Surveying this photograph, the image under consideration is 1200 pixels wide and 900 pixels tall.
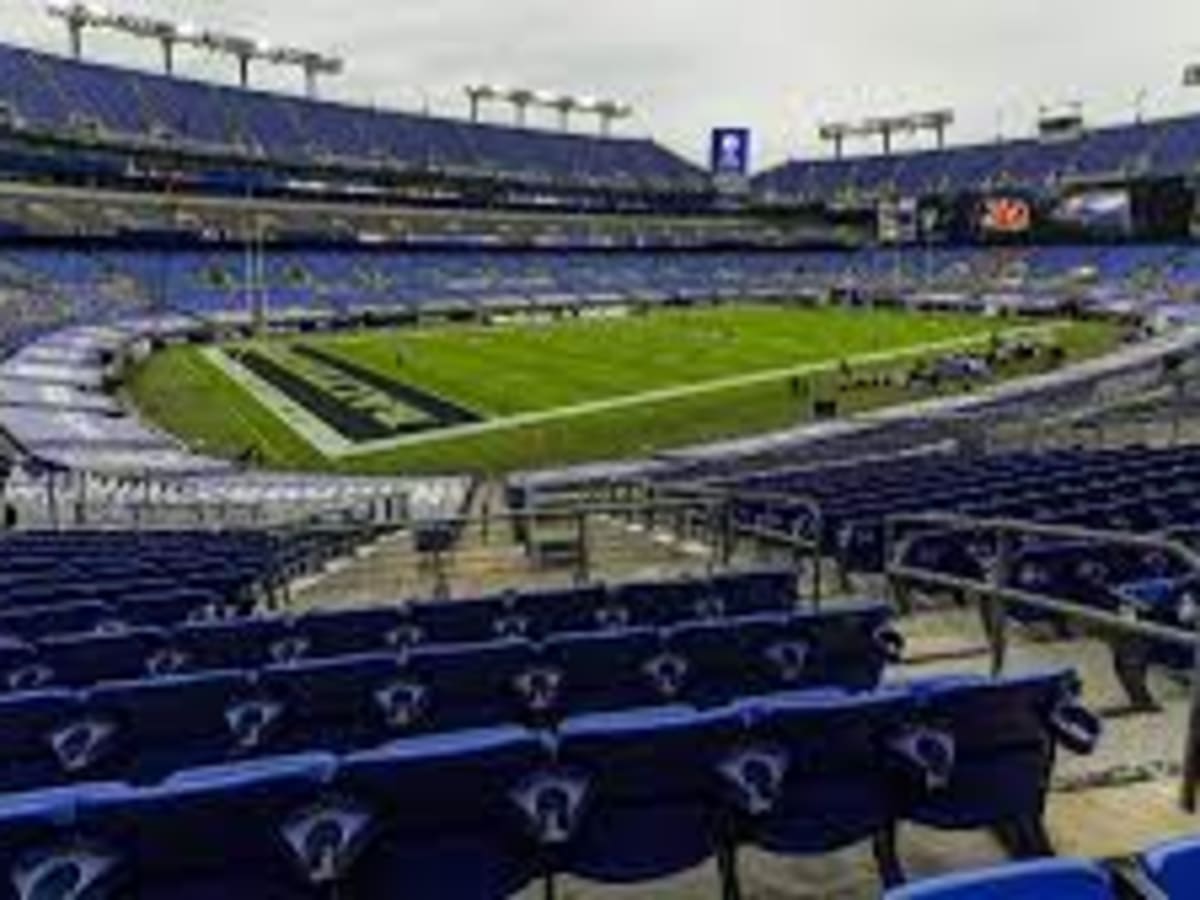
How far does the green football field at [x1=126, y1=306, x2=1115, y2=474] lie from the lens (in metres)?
50.2

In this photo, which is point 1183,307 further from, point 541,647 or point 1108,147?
point 541,647

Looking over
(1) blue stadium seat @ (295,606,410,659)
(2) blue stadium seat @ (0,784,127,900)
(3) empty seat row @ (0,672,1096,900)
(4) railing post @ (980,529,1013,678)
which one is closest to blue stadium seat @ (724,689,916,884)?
(3) empty seat row @ (0,672,1096,900)

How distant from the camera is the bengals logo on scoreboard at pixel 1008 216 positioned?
4508 inches

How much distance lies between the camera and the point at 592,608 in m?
10.5

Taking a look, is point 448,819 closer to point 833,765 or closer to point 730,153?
point 833,765

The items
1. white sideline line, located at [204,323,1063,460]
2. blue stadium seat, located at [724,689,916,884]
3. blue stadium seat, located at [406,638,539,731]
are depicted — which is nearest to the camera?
blue stadium seat, located at [724,689,916,884]

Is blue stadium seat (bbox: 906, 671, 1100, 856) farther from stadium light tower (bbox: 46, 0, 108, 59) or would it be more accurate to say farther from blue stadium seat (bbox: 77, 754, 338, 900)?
stadium light tower (bbox: 46, 0, 108, 59)

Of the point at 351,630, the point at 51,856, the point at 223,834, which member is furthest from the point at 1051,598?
the point at 51,856

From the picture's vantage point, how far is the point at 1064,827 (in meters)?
7.19

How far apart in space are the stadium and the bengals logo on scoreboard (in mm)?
24901

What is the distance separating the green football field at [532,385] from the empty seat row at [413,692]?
3678 centimetres

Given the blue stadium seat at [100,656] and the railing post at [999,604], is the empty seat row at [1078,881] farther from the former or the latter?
the blue stadium seat at [100,656]

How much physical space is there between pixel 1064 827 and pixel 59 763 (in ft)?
14.4

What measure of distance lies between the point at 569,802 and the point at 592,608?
15.4 feet
